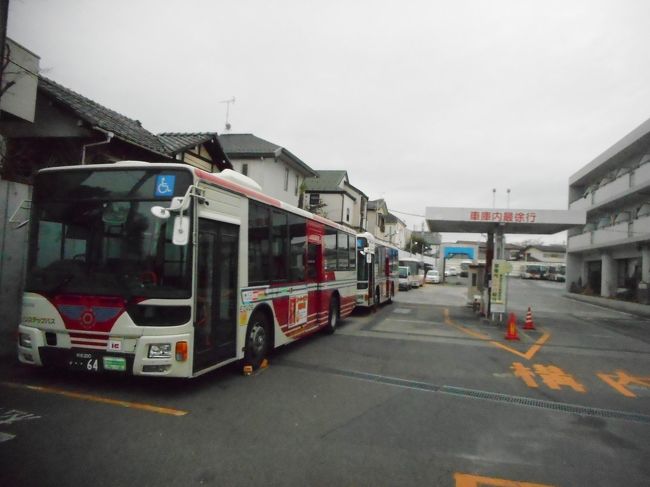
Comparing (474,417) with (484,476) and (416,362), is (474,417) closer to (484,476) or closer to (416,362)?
(484,476)

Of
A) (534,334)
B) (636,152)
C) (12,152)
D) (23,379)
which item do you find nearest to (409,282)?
(636,152)

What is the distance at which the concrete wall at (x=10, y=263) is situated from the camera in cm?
805

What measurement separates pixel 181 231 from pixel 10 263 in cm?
508

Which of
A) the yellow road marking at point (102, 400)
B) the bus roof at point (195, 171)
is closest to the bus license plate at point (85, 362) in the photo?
the yellow road marking at point (102, 400)

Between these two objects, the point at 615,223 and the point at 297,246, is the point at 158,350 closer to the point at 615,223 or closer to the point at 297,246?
the point at 297,246

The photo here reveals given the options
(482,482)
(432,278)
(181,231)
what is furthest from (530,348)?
(432,278)

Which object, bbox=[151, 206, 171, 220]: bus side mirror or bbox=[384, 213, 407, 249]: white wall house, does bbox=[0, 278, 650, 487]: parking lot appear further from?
bbox=[384, 213, 407, 249]: white wall house

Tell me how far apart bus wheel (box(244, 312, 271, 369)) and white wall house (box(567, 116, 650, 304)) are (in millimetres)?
25244

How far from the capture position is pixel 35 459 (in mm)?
3934

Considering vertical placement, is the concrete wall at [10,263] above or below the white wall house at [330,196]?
below

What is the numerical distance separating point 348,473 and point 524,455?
1.94m

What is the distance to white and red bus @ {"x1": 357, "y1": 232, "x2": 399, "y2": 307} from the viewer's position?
16438 mm

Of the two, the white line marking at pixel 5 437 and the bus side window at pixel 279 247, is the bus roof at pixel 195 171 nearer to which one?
the bus side window at pixel 279 247

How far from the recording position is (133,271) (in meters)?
5.67
